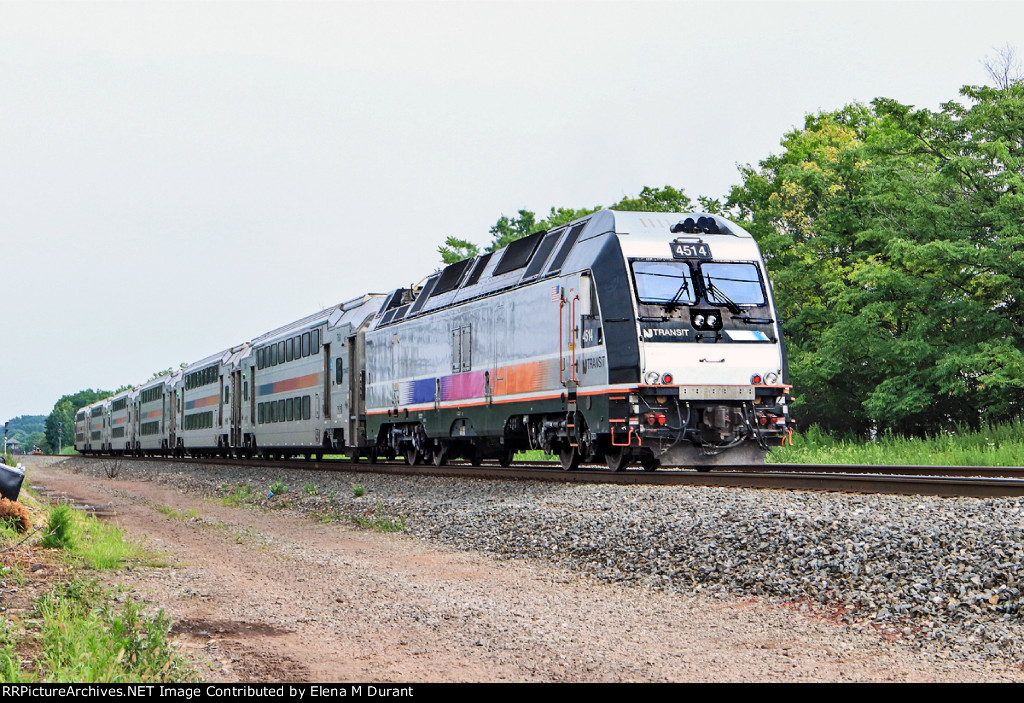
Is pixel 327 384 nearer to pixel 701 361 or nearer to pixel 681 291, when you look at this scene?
pixel 681 291

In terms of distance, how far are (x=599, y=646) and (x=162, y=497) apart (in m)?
18.3

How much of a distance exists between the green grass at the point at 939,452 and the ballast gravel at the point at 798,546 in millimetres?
7677

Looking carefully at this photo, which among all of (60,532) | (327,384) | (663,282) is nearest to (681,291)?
(663,282)

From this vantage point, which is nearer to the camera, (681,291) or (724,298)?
(681,291)

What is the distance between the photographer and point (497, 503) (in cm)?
1432

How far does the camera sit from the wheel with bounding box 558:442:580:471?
16.9m

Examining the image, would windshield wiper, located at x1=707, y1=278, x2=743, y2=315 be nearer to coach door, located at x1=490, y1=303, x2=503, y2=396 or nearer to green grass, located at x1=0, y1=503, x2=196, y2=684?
coach door, located at x1=490, y1=303, x2=503, y2=396

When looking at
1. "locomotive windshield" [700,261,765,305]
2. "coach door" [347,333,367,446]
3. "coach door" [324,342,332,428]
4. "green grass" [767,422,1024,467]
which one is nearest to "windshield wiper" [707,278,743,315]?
"locomotive windshield" [700,261,765,305]

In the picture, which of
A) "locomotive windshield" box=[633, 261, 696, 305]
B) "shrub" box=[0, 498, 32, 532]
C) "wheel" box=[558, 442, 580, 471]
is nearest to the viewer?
"shrub" box=[0, 498, 32, 532]

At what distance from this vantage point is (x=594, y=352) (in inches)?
598

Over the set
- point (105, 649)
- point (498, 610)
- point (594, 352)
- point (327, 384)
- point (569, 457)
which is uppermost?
point (327, 384)

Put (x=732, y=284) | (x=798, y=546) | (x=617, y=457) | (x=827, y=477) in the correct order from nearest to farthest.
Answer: (x=798, y=546) → (x=827, y=477) → (x=732, y=284) → (x=617, y=457)

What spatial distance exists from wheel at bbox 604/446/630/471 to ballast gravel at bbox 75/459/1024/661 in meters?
1.26

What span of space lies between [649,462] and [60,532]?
913 centimetres
